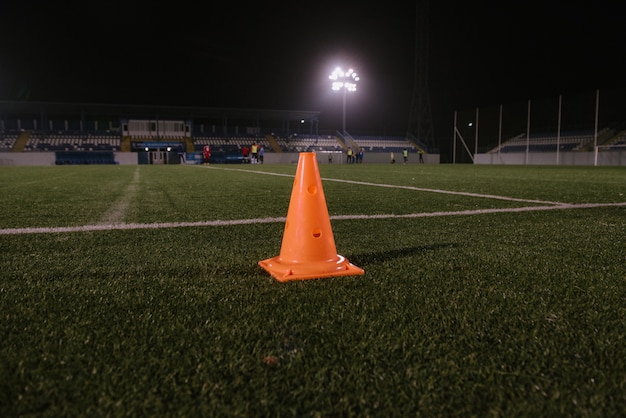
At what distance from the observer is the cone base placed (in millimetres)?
2189

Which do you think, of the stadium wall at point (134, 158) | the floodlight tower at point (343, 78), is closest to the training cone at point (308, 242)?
the stadium wall at point (134, 158)

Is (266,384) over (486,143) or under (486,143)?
under

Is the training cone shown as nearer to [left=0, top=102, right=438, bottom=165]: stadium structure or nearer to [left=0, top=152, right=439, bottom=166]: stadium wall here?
[left=0, top=152, right=439, bottom=166]: stadium wall

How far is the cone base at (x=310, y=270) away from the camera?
219 centimetres

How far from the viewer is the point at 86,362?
1.28m

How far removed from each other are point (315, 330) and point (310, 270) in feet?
2.37

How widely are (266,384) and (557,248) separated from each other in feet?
7.95

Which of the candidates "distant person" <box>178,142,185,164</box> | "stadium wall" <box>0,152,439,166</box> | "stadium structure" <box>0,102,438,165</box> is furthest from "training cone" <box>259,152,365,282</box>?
"distant person" <box>178,142,185,164</box>

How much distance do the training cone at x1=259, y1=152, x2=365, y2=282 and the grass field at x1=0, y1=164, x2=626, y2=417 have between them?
3.6 inches

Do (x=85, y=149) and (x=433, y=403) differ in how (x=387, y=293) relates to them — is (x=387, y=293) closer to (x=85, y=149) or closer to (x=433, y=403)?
(x=433, y=403)

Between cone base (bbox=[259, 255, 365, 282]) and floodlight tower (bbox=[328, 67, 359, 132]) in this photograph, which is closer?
cone base (bbox=[259, 255, 365, 282])

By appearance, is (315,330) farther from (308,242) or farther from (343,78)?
(343,78)

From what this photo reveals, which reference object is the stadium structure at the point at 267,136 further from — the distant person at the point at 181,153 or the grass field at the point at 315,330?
the grass field at the point at 315,330

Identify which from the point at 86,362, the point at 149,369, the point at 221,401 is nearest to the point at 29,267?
the point at 86,362
